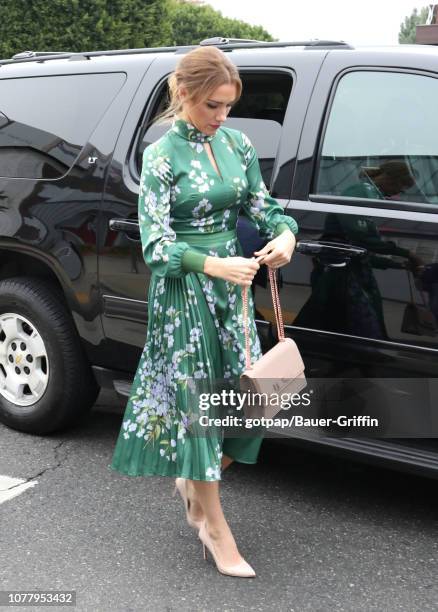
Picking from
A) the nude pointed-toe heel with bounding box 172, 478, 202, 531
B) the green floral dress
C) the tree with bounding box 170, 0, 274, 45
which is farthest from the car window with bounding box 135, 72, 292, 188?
the tree with bounding box 170, 0, 274, 45

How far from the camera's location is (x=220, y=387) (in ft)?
8.69

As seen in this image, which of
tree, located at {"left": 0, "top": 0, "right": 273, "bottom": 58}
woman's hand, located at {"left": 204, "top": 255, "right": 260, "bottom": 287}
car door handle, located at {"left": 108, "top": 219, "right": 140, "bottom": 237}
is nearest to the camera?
woman's hand, located at {"left": 204, "top": 255, "right": 260, "bottom": 287}

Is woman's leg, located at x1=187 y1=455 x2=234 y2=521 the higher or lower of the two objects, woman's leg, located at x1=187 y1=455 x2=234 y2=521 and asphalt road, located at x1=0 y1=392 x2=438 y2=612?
the higher

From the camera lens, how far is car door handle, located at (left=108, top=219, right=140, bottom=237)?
323 cm

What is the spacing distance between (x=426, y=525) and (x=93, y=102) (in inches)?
87.8

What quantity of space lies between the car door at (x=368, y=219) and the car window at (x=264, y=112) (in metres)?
0.14

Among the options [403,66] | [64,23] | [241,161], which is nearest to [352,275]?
[241,161]

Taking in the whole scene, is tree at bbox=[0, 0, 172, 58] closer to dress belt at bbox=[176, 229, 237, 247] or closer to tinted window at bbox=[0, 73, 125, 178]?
tinted window at bbox=[0, 73, 125, 178]

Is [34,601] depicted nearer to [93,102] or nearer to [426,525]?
[426,525]

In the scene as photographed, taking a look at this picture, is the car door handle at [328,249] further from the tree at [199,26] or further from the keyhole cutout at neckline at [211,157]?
the tree at [199,26]

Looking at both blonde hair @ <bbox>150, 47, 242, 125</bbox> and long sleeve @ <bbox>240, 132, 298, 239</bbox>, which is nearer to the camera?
blonde hair @ <bbox>150, 47, 242, 125</bbox>

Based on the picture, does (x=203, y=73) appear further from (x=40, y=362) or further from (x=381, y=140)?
(x=40, y=362)

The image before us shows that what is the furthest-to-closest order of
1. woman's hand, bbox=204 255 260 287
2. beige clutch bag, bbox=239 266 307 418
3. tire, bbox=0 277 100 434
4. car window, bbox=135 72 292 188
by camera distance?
tire, bbox=0 277 100 434, car window, bbox=135 72 292 188, beige clutch bag, bbox=239 266 307 418, woman's hand, bbox=204 255 260 287

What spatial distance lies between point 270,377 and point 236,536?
2.75 feet
